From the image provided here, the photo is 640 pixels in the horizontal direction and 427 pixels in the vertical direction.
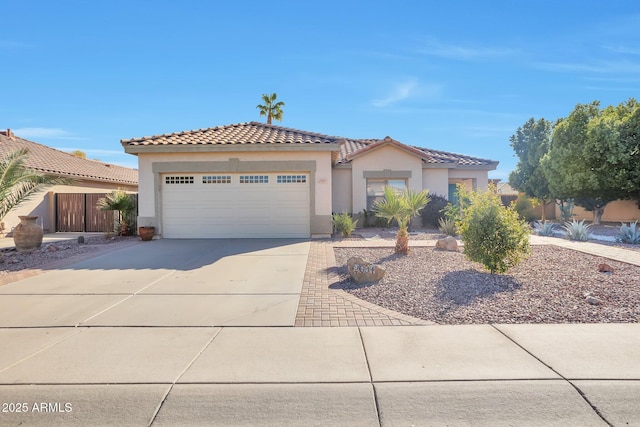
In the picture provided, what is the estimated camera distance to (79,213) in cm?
1852

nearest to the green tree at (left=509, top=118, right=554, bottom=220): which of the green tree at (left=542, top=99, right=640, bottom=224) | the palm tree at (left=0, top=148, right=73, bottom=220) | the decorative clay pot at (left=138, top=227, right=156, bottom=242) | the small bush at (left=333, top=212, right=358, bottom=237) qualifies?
the green tree at (left=542, top=99, right=640, bottom=224)

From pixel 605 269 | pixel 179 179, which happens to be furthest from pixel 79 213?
pixel 605 269

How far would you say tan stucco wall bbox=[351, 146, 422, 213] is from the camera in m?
19.0

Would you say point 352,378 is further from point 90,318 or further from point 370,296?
point 90,318

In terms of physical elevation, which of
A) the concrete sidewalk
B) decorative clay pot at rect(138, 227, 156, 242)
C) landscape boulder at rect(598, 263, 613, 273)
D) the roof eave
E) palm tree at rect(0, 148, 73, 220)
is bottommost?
the concrete sidewalk

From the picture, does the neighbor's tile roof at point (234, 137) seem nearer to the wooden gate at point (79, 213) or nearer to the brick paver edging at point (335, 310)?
the wooden gate at point (79, 213)

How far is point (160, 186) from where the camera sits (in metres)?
14.2

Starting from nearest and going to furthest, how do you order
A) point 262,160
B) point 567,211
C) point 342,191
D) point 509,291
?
point 509,291
point 262,160
point 342,191
point 567,211

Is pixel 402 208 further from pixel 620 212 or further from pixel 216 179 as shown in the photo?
pixel 620 212

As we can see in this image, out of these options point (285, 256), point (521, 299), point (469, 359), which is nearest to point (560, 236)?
point (521, 299)

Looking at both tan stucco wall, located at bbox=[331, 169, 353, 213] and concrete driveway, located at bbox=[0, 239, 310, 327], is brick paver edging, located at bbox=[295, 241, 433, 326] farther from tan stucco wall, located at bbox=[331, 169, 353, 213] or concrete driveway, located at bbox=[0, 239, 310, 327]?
tan stucco wall, located at bbox=[331, 169, 353, 213]

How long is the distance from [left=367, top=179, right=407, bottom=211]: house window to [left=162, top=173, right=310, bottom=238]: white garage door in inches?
239

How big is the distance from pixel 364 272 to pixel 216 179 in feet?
29.9

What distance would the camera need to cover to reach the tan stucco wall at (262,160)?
46.1 ft
